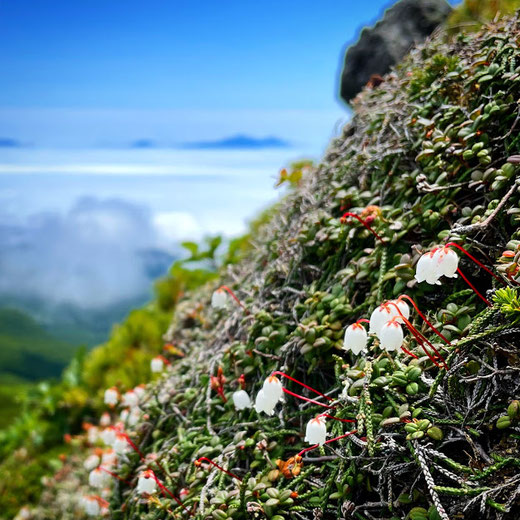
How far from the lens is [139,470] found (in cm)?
268

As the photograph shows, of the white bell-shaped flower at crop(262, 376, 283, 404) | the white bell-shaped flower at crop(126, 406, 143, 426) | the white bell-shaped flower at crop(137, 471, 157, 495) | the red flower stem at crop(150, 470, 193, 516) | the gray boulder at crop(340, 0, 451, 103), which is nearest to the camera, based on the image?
the white bell-shaped flower at crop(262, 376, 283, 404)

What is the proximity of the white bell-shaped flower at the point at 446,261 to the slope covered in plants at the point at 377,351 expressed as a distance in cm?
3

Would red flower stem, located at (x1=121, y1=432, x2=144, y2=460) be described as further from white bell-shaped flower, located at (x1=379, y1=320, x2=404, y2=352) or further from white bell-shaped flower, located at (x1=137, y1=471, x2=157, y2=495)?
white bell-shaped flower, located at (x1=379, y1=320, x2=404, y2=352)

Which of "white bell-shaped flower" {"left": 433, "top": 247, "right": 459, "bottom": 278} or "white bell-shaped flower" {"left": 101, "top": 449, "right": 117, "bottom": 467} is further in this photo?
"white bell-shaped flower" {"left": 101, "top": 449, "right": 117, "bottom": 467}

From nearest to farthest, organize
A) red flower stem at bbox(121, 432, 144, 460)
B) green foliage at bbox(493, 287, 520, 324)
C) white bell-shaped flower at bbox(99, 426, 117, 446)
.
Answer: green foliage at bbox(493, 287, 520, 324)
red flower stem at bbox(121, 432, 144, 460)
white bell-shaped flower at bbox(99, 426, 117, 446)

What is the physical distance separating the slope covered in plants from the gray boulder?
5.50ft

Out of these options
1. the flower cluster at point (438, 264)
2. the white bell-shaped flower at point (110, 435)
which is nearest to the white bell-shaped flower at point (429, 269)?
the flower cluster at point (438, 264)

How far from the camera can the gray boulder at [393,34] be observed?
500 centimetres

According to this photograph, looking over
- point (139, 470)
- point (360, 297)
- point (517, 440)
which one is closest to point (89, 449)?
point (139, 470)

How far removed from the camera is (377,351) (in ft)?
6.73

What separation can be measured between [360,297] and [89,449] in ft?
11.0

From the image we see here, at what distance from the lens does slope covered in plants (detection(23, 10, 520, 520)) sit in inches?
68.4

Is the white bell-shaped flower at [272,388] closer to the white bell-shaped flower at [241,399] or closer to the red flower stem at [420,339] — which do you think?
the white bell-shaped flower at [241,399]

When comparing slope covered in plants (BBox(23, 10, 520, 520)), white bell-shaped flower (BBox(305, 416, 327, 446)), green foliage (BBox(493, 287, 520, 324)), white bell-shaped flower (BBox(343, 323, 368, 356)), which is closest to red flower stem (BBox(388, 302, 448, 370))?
slope covered in plants (BBox(23, 10, 520, 520))
